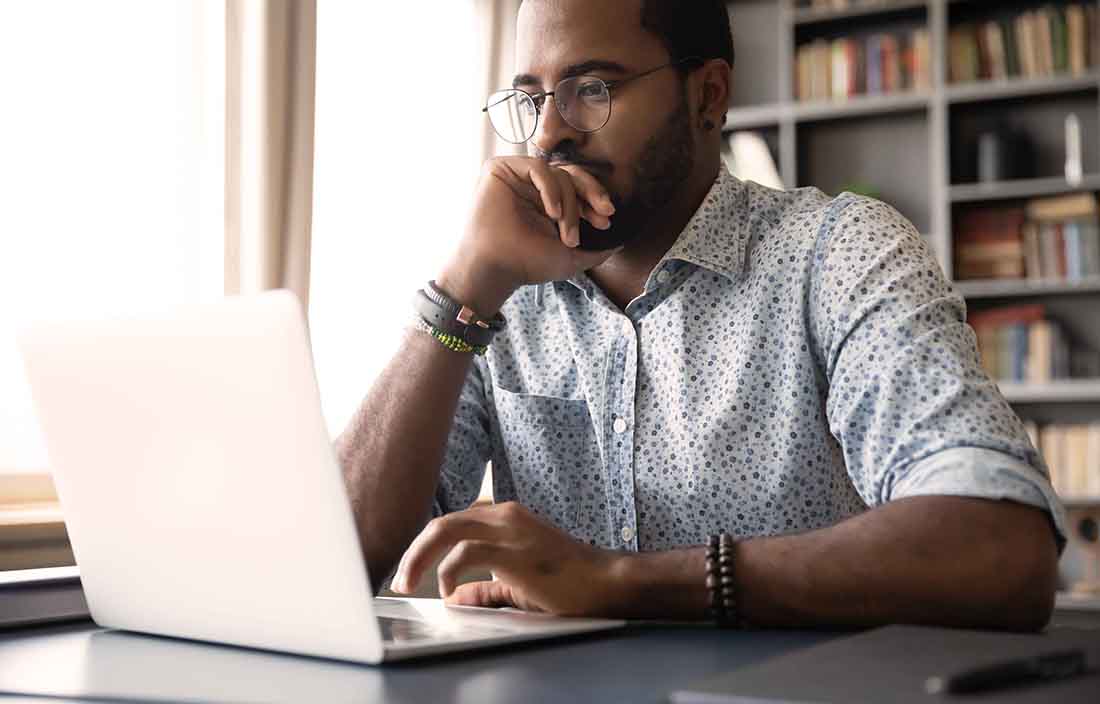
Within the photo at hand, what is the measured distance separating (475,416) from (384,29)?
176cm

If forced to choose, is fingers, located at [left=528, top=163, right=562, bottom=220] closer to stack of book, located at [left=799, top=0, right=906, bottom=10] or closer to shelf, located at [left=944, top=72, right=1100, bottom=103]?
shelf, located at [left=944, top=72, right=1100, bottom=103]

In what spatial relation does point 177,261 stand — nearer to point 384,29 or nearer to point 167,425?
point 384,29

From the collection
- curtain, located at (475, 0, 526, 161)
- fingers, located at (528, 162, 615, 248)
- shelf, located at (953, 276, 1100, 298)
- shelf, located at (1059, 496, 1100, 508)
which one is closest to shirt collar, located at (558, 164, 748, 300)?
fingers, located at (528, 162, 615, 248)

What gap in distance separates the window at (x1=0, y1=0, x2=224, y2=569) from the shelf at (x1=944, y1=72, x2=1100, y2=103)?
2.44 meters

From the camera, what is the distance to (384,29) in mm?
3066

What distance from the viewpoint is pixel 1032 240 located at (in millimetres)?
3885

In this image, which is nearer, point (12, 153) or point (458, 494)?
point (458, 494)

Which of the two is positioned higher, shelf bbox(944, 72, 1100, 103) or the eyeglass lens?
shelf bbox(944, 72, 1100, 103)

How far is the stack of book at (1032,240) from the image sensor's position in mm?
3797

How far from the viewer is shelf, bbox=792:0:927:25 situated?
3.99 m

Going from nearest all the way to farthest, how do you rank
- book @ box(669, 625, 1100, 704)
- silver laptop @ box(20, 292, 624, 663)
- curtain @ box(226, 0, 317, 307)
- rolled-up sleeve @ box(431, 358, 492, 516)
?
1. book @ box(669, 625, 1100, 704)
2. silver laptop @ box(20, 292, 624, 663)
3. rolled-up sleeve @ box(431, 358, 492, 516)
4. curtain @ box(226, 0, 317, 307)

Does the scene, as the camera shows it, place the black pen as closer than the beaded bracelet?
Yes

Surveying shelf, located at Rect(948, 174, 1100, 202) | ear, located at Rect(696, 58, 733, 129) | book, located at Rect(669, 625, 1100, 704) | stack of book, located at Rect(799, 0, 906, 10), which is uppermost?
stack of book, located at Rect(799, 0, 906, 10)

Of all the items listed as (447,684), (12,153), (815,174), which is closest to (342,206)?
(12,153)
